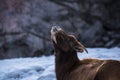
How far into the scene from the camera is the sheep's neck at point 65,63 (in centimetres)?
463

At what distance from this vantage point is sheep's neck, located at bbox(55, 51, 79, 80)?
4.63m

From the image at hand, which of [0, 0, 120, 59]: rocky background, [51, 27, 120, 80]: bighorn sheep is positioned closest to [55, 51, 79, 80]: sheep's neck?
[51, 27, 120, 80]: bighorn sheep

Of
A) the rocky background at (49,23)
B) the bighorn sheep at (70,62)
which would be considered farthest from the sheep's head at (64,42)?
the rocky background at (49,23)

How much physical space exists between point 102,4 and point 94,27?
133cm

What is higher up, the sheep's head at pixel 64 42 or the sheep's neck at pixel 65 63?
the sheep's head at pixel 64 42

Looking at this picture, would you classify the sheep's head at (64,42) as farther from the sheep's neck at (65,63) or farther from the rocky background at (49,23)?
the rocky background at (49,23)

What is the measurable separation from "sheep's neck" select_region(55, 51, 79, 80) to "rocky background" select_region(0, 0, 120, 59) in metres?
9.83

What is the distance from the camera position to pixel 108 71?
3.89 m

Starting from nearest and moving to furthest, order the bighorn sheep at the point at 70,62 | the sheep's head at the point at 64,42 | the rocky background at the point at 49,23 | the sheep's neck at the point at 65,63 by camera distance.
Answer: the bighorn sheep at the point at 70,62
the sheep's head at the point at 64,42
the sheep's neck at the point at 65,63
the rocky background at the point at 49,23

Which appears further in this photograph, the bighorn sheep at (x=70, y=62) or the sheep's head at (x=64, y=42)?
the sheep's head at (x=64, y=42)

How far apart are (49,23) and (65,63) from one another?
423 inches

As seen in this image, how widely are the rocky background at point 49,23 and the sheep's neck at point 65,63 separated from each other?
9.83 m

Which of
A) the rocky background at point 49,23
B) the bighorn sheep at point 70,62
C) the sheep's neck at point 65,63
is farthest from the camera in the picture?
the rocky background at point 49,23

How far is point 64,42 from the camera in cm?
455
